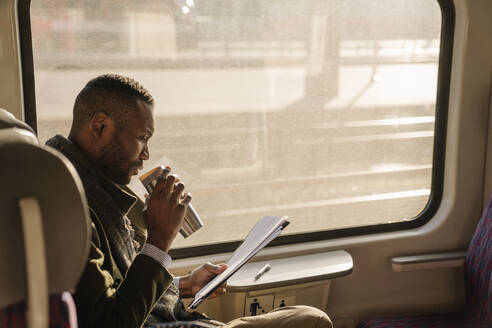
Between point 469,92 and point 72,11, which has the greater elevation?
point 72,11

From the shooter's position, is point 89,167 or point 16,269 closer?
point 16,269

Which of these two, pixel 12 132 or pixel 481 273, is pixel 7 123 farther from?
pixel 481 273

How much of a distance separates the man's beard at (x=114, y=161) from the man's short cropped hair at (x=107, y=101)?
60 millimetres

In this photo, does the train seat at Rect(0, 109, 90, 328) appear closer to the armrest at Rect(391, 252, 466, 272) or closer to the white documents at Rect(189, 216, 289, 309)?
the white documents at Rect(189, 216, 289, 309)

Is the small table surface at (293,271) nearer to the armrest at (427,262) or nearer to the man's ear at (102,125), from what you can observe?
the armrest at (427,262)

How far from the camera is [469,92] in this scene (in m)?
2.62

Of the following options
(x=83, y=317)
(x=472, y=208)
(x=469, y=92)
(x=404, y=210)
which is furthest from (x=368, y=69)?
(x=83, y=317)

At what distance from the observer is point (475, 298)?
234cm

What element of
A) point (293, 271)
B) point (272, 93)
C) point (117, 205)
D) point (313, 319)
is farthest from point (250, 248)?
point (272, 93)

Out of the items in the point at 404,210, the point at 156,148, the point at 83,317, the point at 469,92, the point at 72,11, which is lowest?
the point at 404,210

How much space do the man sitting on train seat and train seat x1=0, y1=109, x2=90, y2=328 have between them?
0.52 metres

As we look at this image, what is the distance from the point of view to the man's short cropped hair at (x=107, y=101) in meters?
1.51

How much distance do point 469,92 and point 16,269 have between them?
2410mm

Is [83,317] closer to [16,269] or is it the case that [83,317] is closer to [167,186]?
[167,186]
